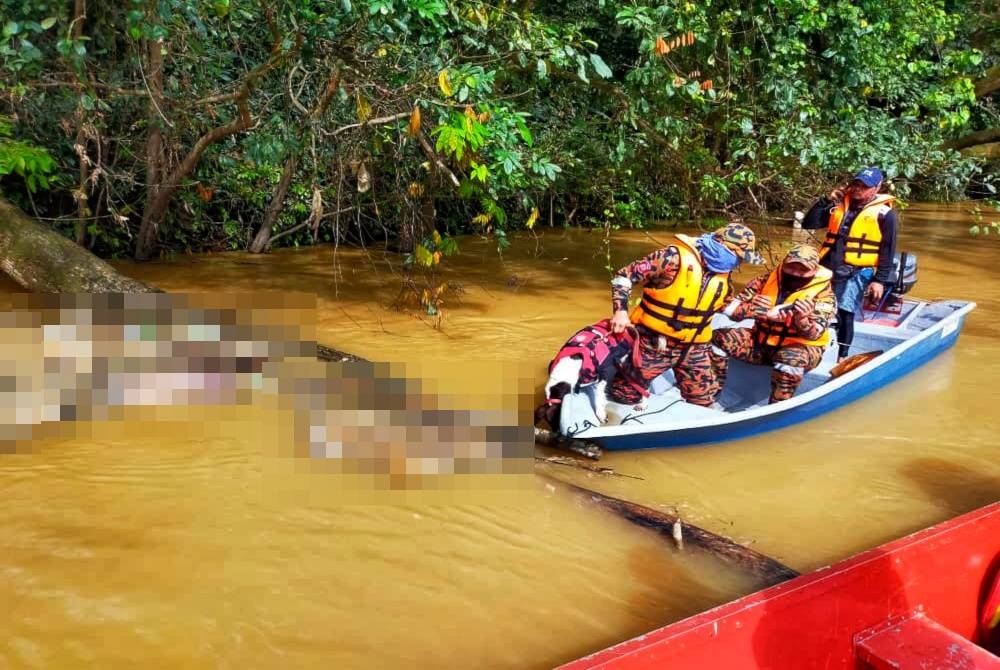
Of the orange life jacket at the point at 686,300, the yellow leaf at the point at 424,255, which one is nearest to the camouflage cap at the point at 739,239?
the orange life jacket at the point at 686,300

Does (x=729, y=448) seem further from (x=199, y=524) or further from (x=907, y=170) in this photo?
(x=907, y=170)

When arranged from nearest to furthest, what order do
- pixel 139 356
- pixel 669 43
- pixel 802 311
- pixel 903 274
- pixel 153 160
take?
pixel 139 356
pixel 802 311
pixel 669 43
pixel 903 274
pixel 153 160

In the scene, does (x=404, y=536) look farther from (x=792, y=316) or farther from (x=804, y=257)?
(x=804, y=257)

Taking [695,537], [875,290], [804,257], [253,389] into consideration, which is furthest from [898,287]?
[253,389]

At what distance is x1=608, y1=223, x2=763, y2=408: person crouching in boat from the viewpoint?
5.28 meters

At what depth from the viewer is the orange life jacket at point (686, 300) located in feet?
17.4

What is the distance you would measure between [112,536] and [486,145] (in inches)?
162

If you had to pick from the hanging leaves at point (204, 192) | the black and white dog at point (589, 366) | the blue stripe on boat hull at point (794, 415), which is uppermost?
the hanging leaves at point (204, 192)

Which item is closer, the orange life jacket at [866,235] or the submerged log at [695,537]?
the submerged log at [695,537]

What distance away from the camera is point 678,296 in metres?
5.33

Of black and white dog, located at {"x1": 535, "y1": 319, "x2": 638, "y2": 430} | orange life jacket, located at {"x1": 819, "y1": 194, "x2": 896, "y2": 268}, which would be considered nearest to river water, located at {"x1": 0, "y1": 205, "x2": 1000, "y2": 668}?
black and white dog, located at {"x1": 535, "y1": 319, "x2": 638, "y2": 430}

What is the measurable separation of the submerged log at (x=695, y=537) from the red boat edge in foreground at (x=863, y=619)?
0.83 m

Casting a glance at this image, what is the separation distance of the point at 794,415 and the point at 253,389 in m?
3.72

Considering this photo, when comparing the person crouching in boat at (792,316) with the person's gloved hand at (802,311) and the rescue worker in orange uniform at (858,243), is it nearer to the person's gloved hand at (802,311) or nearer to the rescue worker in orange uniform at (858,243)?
the person's gloved hand at (802,311)
